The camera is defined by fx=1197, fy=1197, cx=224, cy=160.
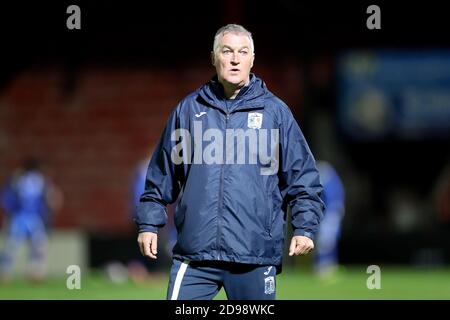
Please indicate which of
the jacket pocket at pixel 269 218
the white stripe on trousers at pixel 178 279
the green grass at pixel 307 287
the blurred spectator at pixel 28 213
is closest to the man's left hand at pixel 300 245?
the jacket pocket at pixel 269 218

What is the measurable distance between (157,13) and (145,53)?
826 mm

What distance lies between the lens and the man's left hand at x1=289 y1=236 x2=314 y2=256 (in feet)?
22.6

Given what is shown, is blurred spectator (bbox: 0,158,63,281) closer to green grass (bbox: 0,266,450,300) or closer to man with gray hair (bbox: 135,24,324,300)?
green grass (bbox: 0,266,450,300)

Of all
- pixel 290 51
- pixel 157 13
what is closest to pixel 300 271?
pixel 290 51

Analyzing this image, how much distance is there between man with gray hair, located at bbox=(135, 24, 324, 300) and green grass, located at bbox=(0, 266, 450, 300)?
21.4 ft

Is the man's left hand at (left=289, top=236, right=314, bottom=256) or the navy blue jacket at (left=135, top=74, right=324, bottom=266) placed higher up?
the navy blue jacket at (left=135, top=74, right=324, bottom=266)

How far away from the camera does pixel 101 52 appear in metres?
23.8

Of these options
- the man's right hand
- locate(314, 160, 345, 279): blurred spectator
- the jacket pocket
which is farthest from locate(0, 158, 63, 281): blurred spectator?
the jacket pocket

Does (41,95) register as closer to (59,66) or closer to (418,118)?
(59,66)

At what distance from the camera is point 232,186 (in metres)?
6.89

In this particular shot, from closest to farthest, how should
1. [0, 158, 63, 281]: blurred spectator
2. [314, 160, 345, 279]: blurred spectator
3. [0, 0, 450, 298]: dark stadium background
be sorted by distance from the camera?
[314, 160, 345, 279]: blurred spectator → [0, 158, 63, 281]: blurred spectator → [0, 0, 450, 298]: dark stadium background

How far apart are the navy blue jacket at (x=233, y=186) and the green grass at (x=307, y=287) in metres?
6.50

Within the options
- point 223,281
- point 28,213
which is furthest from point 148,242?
point 28,213

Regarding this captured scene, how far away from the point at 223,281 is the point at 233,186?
0.55 m
